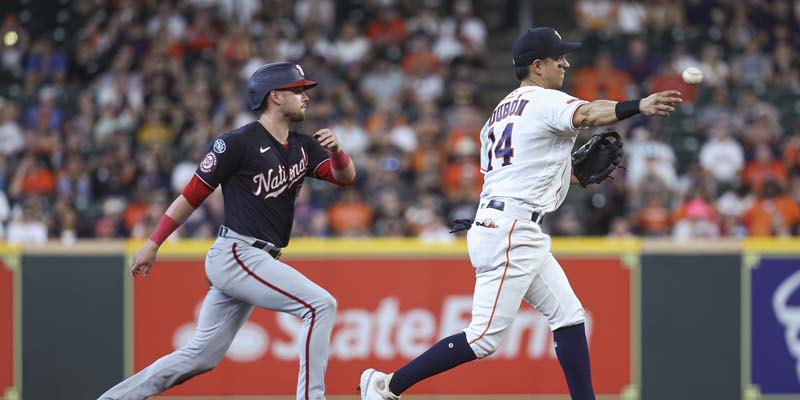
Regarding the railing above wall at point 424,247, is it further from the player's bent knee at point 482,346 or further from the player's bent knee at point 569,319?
the player's bent knee at point 482,346

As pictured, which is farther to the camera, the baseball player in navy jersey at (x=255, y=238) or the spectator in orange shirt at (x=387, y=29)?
the spectator in orange shirt at (x=387, y=29)

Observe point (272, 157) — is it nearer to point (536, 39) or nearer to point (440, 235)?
point (536, 39)

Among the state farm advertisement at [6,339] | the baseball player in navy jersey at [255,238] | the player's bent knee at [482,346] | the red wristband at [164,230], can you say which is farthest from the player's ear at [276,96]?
the state farm advertisement at [6,339]

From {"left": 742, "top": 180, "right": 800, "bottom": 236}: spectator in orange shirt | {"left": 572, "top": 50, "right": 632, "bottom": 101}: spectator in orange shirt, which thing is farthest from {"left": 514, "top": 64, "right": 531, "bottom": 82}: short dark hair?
{"left": 572, "top": 50, "right": 632, "bottom": 101}: spectator in orange shirt

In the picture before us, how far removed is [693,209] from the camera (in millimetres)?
11562

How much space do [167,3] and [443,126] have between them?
15.6 feet

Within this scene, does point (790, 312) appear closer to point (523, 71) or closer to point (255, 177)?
point (523, 71)

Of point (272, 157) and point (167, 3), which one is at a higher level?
point (167, 3)

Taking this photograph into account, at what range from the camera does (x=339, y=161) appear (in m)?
6.38

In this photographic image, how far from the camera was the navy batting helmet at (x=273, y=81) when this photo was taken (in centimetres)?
619

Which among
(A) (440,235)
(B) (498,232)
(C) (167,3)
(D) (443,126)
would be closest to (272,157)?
(B) (498,232)

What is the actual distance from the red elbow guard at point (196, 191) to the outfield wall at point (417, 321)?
3.04m

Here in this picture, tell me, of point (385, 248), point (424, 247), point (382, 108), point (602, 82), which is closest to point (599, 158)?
point (424, 247)

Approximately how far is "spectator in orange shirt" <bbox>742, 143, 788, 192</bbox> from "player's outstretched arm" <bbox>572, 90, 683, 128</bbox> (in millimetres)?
7582
